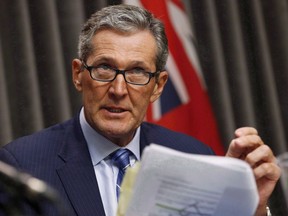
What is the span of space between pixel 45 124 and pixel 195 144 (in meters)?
0.77

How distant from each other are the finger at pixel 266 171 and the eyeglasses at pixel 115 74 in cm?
44

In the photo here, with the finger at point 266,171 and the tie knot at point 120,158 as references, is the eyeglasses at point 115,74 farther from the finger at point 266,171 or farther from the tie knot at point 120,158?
the finger at point 266,171

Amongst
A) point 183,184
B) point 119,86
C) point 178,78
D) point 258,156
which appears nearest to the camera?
point 183,184

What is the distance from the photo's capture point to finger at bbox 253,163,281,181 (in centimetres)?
156

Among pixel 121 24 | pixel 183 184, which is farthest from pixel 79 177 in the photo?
pixel 183 184

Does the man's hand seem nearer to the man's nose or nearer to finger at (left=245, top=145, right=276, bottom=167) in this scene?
finger at (left=245, top=145, right=276, bottom=167)

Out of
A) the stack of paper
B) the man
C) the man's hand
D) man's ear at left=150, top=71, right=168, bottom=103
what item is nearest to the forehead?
the man

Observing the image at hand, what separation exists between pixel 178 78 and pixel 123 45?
97 cm

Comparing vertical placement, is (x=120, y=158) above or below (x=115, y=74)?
below

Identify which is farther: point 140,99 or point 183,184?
point 140,99

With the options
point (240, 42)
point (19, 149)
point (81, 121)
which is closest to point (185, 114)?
point (240, 42)

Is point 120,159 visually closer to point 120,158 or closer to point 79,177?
point 120,158

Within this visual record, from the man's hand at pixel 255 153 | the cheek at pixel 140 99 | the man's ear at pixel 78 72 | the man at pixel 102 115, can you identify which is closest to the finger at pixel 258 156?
the man's hand at pixel 255 153

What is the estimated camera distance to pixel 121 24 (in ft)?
6.01
